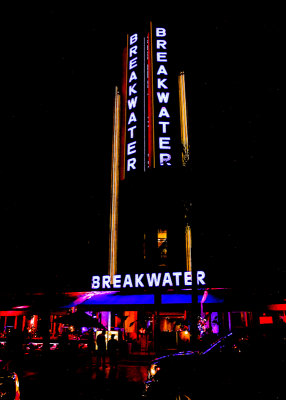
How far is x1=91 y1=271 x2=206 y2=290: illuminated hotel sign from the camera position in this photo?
17703mm

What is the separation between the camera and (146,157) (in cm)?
2000

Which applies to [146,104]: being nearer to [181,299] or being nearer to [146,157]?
[146,157]

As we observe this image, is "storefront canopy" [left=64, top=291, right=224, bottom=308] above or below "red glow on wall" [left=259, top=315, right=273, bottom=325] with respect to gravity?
above

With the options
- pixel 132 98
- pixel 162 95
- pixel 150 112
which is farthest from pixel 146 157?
pixel 132 98

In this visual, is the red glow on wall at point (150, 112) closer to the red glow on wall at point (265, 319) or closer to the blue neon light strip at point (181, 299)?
the blue neon light strip at point (181, 299)

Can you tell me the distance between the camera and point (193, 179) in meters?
13.6

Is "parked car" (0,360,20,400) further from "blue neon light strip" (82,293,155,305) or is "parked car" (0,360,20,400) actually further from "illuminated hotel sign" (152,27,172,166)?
"illuminated hotel sign" (152,27,172,166)

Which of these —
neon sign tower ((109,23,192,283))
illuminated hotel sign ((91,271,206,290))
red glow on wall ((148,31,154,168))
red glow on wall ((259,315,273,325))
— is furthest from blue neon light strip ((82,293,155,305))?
red glow on wall ((259,315,273,325))

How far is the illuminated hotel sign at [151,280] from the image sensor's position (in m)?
17.7

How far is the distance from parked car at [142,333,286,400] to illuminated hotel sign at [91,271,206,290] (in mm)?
9029

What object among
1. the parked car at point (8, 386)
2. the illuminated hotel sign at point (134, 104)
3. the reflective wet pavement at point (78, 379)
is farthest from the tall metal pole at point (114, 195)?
the parked car at point (8, 386)

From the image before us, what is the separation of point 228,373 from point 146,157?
1445cm

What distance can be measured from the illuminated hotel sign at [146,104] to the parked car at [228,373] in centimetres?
1278

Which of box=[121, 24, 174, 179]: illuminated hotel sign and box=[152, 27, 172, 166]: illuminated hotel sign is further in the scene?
box=[121, 24, 174, 179]: illuminated hotel sign
